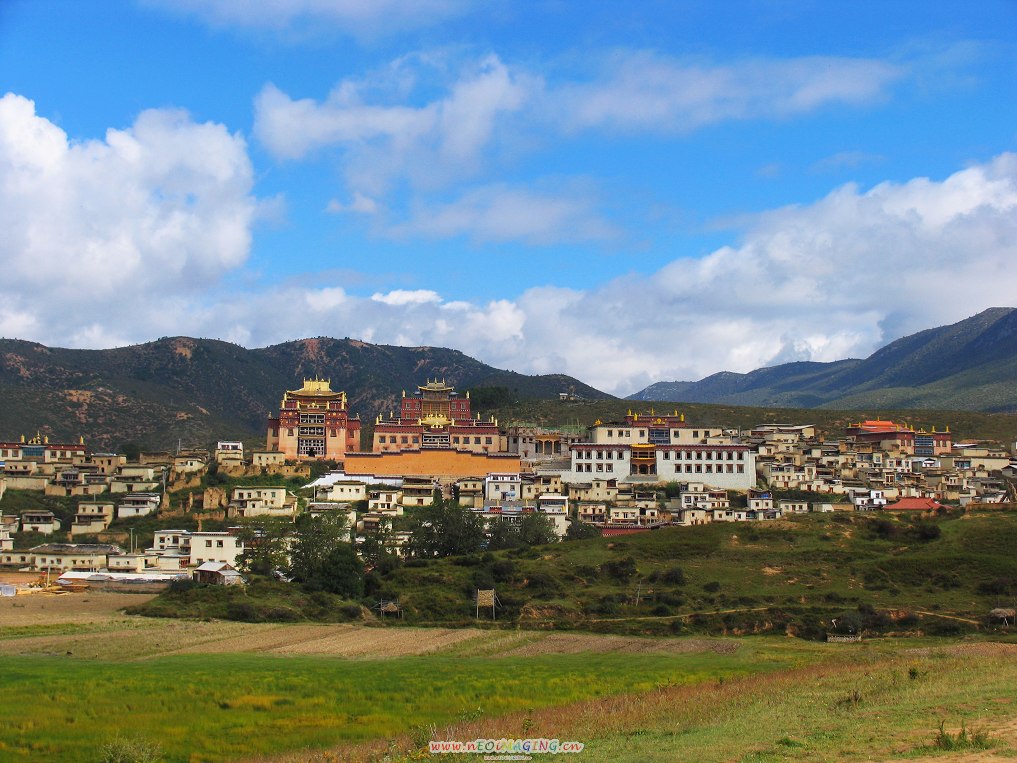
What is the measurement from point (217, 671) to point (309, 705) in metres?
6.62

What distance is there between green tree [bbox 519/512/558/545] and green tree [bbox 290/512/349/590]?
11857mm

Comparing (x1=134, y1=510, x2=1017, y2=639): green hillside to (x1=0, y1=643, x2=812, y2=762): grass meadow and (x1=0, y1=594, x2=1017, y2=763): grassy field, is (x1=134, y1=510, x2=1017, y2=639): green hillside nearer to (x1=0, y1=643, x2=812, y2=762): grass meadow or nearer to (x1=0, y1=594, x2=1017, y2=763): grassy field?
(x1=0, y1=594, x2=1017, y2=763): grassy field

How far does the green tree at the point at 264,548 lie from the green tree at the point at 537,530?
15001mm

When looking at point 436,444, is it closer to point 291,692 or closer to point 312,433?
point 312,433

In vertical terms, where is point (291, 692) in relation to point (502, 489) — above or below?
below

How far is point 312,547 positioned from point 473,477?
2563 centimetres

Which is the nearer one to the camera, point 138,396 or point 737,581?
point 737,581

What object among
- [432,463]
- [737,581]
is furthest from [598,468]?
[737,581]

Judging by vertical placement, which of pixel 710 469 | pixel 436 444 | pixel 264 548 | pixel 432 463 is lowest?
pixel 264 548

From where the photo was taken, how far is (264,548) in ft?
222

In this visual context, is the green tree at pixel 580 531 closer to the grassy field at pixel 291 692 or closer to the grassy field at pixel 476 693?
the grassy field at pixel 476 693

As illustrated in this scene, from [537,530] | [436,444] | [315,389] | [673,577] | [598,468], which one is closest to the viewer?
[673,577]

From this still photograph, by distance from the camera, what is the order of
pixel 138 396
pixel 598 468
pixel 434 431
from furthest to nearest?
pixel 138 396
pixel 434 431
pixel 598 468

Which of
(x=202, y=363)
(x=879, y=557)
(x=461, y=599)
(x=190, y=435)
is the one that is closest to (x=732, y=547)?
(x=879, y=557)
